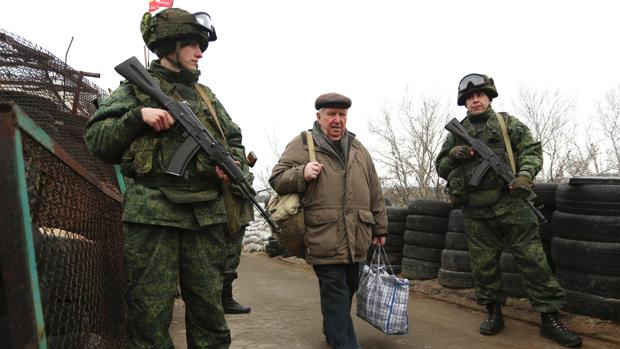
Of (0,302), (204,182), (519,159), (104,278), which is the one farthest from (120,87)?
(519,159)

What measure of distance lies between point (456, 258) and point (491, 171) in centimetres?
161

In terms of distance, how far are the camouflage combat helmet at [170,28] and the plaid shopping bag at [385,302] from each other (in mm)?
2058

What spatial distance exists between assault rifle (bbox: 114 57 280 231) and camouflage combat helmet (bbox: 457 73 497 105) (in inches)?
97.2

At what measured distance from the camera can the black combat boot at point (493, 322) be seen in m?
3.92

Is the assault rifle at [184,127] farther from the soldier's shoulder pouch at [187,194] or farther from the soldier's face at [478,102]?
the soldier's face at [478,102]

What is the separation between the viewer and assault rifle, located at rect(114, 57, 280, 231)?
92.3 inches

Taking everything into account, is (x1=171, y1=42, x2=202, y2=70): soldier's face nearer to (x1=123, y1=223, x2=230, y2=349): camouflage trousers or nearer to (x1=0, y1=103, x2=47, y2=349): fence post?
(x1=123, y1=223, x2=230, y2=349): camouflage trousers

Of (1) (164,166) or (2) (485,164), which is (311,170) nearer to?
(1) (164,166)

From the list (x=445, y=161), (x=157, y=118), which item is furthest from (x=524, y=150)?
(x=157, y=118)

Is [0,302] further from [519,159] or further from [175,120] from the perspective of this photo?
[519,159]

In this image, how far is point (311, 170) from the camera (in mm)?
3279

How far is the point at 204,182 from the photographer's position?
97.9 inches

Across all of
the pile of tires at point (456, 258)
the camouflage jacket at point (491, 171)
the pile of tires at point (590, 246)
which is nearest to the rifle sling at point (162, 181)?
the camouflage jacket at point (491, 171)

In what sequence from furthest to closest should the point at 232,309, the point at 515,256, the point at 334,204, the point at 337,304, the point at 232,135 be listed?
the point at 232,309
the point at 515,256
the point at 334,204
the point at 337,304
the point at 232,135
